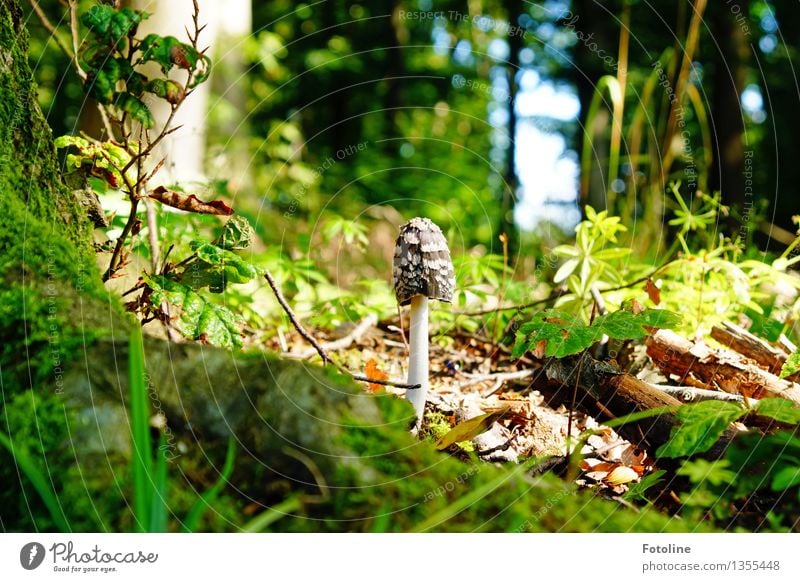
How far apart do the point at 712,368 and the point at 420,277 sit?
1259mm

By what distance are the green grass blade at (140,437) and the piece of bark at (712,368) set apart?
202 centimetres

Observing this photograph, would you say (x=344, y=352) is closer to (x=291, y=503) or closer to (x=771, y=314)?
(x=291, y=503)

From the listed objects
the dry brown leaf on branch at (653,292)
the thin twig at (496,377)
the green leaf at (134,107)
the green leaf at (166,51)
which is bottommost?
the thin twig at (496,377)

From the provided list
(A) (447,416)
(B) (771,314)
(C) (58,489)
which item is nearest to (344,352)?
(A) (447,416)

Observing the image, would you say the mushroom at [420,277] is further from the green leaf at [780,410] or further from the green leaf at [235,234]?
the green leaf at [780,410]

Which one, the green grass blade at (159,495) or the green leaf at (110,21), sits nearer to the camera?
the green grass blade at (159,495)

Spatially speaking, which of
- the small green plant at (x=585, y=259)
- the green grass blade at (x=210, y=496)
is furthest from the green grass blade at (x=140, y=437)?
the small green plant at (x=585, y=259)

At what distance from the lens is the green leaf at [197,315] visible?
6.73 ft

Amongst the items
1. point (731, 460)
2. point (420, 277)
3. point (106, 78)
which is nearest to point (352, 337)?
point (420, 277)

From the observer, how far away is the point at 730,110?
24.3 feet

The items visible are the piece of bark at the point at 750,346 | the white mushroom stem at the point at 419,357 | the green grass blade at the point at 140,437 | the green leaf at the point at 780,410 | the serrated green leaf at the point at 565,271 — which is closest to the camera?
the green grass blade at the point at 140,437

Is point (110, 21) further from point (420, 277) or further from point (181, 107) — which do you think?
point (181, 107)

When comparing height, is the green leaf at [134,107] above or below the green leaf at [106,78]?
below

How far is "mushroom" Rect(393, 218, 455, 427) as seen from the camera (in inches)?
84.6
